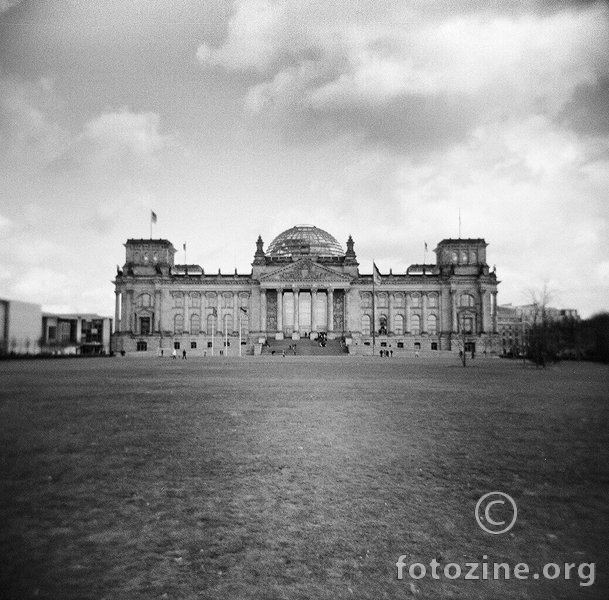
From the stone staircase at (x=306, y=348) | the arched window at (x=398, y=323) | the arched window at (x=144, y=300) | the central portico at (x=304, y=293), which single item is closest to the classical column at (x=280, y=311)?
the central portico at (x=304, y=293)

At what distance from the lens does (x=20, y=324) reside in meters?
82.9

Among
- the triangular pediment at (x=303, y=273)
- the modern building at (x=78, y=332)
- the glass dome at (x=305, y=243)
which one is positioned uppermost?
the glass dome at (x=305, y=243)

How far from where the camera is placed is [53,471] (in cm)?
752

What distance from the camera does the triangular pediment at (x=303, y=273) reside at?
102188mm

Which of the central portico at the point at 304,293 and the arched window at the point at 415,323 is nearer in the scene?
the central portico at the point at 304,293

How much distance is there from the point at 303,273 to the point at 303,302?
657 cm

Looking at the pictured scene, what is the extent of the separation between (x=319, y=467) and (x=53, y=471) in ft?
13.2

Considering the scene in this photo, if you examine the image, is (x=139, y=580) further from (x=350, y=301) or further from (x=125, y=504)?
(x=350, y=301)

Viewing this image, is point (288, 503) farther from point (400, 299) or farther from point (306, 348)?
point (400, 299)

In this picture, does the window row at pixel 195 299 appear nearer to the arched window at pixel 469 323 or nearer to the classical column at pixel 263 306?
the classical column at pixel 263 306

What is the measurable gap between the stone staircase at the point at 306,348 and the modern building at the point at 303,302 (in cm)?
1021

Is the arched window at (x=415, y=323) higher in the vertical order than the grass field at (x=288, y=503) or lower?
higher

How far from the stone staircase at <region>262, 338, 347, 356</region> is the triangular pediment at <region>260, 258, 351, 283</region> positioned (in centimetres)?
1442

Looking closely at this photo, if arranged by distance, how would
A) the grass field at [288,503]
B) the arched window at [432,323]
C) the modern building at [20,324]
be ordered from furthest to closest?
1. the arched window at [432,323]
2. the modern building at [20,324]
3. the grass field at [288,503]
